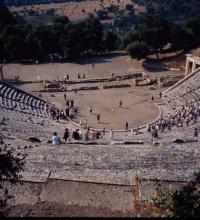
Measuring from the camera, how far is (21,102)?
122 ft

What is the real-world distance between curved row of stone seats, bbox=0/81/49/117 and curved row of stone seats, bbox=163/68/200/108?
13.3 metres

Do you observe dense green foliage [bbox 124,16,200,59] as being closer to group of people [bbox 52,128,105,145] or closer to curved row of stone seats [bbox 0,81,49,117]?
curved row of stone seats [bbox 0,81,49,117]

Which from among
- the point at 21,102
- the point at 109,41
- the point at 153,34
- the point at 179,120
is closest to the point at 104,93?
the point at 21,102

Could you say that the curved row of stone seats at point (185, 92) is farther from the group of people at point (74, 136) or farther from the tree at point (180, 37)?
the tree at point (180, 37)

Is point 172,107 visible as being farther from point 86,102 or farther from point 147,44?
point 147,44

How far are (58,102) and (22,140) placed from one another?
659 inches

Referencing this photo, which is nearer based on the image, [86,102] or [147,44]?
[86,102]

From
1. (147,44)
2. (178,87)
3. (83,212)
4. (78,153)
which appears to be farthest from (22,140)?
(147,44)

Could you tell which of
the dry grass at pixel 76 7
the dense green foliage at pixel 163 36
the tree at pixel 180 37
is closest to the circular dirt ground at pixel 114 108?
the dense green foliage at pixel 163 36

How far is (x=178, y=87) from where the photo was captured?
42688 mm

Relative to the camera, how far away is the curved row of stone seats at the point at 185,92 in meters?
39.4

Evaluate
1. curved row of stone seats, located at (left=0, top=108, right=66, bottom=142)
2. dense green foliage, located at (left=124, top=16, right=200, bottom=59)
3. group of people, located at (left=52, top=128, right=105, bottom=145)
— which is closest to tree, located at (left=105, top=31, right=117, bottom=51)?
dense green foliage, located at (left=124, top=16, right=200, bottom=59)

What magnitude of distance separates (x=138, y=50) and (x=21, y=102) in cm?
1860

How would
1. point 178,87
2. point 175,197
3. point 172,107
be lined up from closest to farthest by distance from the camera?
1. point 175,197
2. point 172,107
3. point 178,87
